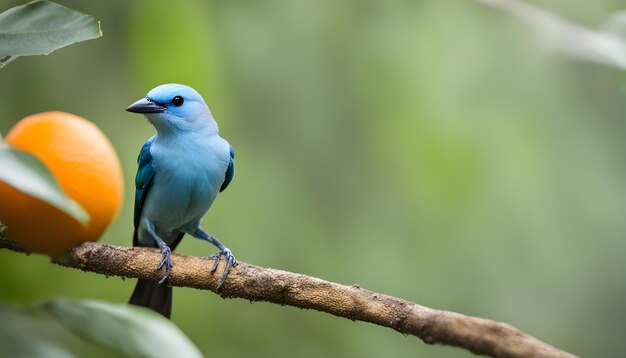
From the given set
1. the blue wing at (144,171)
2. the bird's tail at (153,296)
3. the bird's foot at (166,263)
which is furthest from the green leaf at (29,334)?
the bird's tail at (153,296)

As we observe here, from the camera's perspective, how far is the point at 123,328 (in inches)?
52.7

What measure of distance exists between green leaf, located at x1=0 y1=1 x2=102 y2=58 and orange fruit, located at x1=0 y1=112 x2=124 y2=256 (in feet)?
1.00

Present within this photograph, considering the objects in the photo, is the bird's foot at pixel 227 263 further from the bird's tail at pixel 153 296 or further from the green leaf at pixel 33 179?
the green leaf at pixel 33 179

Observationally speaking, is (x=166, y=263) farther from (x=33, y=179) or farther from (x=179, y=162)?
(x=33, y=179)

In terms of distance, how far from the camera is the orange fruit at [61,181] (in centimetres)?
186

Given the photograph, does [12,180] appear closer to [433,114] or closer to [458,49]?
[433,114]

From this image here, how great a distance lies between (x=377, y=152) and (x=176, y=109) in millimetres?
2088

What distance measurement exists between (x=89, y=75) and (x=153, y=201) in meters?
1.25

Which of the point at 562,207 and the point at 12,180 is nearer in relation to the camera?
the point at 12,180

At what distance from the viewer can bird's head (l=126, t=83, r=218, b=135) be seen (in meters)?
2.32

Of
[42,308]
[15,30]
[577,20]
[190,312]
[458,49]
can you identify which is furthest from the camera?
[577,20]

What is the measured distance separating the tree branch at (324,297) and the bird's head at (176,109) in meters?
0.43

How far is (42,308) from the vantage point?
1.38m

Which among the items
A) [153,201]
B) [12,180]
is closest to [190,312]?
[153,201]
